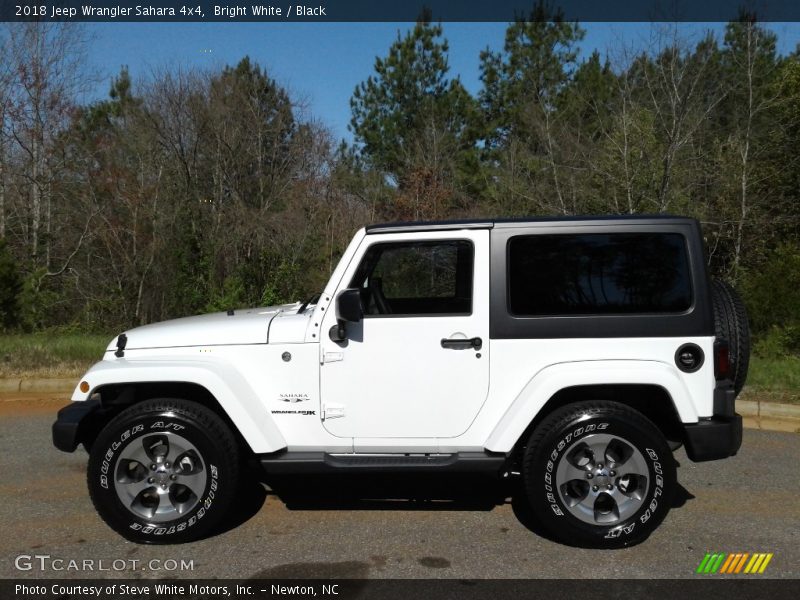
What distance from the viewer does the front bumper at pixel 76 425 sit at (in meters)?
3.99

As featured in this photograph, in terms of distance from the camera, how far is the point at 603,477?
12.6ft

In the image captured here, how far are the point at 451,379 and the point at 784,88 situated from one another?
640 inches

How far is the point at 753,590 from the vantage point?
3.35m

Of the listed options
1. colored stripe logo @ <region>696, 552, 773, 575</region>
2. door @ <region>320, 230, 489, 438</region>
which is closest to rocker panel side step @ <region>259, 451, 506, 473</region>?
door @ <region>320, 230, 489, 438</region>

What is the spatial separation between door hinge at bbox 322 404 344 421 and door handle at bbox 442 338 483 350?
0.72m

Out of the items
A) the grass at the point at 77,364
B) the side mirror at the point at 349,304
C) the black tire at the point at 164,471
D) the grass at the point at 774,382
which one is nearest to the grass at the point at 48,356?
the grass at the point at 77,364

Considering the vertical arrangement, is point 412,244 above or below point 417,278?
above

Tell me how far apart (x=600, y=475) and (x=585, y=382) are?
0.55 meters

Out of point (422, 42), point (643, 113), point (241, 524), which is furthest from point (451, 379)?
point (422, 42)

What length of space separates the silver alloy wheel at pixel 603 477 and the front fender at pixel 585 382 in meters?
0.31

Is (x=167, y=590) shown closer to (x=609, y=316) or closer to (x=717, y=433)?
(x=609, y=316)

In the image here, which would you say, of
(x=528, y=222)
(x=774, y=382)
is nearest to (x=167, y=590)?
(x=528, y=222)

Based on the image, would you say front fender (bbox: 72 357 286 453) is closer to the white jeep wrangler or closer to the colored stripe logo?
the white jeep wrangler
